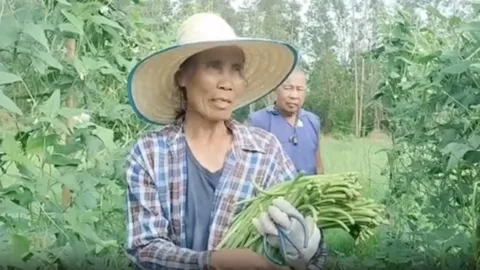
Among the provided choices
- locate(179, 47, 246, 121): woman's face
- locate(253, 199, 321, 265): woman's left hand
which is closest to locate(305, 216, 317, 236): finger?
locate(253, 199, 321, 265): woman's left hand

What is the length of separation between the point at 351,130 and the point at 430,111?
215mm

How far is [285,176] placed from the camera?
79 centimetres

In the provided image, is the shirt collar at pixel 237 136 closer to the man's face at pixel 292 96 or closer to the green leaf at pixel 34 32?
the green leaf at pixel 34 32

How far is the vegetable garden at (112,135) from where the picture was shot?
3.48ft

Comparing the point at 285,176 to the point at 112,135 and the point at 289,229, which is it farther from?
the point at 112,135

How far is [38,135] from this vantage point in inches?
43.0

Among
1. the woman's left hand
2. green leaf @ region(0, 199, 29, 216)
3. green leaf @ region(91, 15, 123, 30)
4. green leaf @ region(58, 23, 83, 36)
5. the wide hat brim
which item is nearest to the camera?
the woman's left hand

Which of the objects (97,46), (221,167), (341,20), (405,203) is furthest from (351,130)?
(221,167)

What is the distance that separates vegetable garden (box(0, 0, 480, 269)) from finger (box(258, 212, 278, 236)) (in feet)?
0.39

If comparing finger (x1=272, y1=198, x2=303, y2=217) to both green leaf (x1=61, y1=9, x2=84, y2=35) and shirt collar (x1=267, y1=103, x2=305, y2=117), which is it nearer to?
green leaf (x1=61, y1=9, x2=84, y2=35)

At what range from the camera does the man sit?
133 centimetres

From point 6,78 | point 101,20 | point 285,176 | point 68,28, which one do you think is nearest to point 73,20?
point 68,28

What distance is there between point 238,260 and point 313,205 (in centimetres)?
8

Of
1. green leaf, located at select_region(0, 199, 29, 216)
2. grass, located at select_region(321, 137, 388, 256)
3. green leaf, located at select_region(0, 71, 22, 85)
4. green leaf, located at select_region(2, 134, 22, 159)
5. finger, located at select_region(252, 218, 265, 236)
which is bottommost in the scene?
grass, located at select_region(321, 137, 388, 256)
